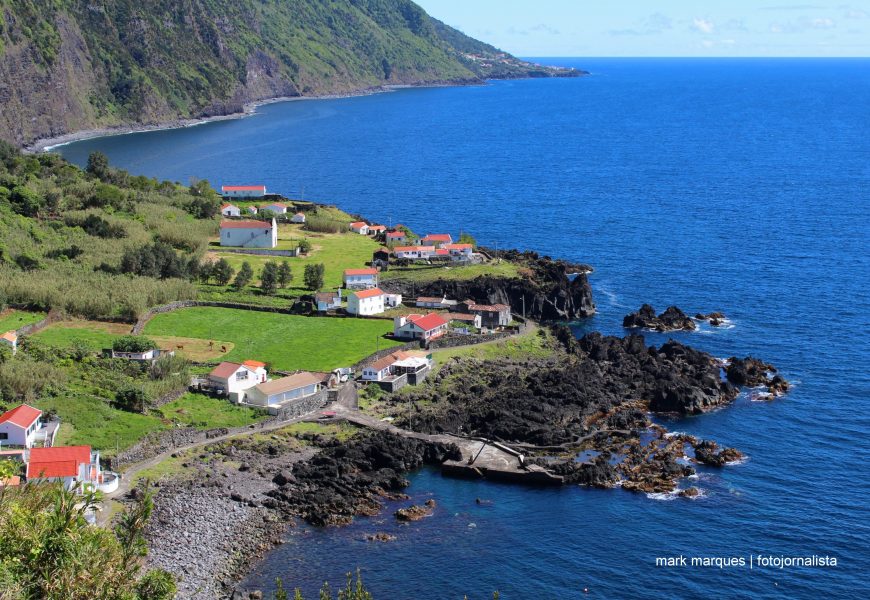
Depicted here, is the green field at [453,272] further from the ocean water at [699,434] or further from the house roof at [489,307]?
the ocean water at [699,434]

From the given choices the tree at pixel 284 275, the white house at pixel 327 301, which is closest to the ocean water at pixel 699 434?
the white house at pixel 327 301

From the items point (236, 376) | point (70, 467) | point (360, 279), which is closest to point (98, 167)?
point (360, 279)

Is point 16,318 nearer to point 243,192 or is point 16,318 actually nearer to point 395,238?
point 395,238

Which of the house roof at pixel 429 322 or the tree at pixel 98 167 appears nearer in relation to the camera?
the house roof at pixel 429 322

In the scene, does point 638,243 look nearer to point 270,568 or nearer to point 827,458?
point 827,458

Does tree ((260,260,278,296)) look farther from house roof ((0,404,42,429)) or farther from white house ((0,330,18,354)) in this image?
house roof ((0,404,42,429))

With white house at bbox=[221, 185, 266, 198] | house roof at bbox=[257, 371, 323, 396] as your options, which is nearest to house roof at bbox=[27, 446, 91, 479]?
house roof at bbox=[257, 371, 323, 396]

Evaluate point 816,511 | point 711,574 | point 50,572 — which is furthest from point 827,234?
point 50,572
